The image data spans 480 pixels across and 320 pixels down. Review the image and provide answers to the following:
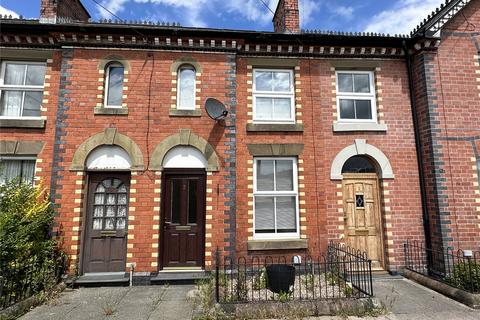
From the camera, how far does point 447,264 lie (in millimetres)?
7254

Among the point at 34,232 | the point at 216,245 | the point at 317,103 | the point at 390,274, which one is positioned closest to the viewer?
the point at 34,232

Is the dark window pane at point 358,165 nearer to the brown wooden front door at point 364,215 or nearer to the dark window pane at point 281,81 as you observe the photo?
the brown wooden front door at point 364,215

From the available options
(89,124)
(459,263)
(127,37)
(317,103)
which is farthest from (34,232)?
(459,263)

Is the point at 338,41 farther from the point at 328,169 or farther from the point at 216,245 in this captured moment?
the point at 216,245

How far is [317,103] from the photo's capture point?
8.37 m

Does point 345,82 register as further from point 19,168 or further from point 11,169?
point 11,169

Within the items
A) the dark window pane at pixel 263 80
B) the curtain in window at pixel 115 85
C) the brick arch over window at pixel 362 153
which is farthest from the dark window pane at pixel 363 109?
the curtain in window at pixel 115 85

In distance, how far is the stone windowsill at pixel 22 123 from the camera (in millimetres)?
7410

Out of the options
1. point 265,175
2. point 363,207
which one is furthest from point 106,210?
point 363,207

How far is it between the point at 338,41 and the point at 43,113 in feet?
27.4

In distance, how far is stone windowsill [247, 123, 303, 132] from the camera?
316 inches

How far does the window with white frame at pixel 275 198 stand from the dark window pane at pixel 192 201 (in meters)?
1.62

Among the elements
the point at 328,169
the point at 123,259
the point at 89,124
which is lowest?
the point at 123,259

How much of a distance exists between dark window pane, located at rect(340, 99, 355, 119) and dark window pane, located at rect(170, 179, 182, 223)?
5.08 metres
